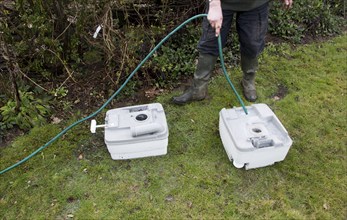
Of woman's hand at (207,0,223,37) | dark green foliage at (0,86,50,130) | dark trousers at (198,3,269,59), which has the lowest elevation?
dark green foliage at (0,86,50,130)

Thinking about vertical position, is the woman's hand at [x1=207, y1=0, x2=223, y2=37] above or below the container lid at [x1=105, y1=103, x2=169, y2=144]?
above

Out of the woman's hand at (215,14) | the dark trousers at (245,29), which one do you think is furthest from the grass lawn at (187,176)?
the woman's hand at (215,14)

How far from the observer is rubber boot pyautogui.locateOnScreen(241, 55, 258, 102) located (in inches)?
110

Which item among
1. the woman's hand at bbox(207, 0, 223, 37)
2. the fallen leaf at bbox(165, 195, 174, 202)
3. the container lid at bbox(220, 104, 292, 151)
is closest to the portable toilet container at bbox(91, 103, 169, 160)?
the fallen leaf at bbox(165, 195, 174, 202)

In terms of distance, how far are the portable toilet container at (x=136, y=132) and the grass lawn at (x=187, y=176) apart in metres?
0.10

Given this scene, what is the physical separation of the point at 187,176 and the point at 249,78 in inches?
45.8

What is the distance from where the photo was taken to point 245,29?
8.18ft

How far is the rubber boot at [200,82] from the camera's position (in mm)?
2611

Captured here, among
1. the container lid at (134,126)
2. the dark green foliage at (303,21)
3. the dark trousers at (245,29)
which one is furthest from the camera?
the dark green foliage at (303,21)

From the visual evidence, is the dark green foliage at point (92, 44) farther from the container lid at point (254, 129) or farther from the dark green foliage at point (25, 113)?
the container lid at point (254, 129)

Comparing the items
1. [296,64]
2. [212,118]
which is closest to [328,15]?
[296,64]

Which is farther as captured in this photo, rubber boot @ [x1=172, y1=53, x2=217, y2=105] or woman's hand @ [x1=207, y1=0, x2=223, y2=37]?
rubber boot @ [x1=172, y1=53, x2=217, y2=105]

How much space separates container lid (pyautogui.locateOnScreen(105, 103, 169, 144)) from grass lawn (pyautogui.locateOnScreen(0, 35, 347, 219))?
0.87 ft

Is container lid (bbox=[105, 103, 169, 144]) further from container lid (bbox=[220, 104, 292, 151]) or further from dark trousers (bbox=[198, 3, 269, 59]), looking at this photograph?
dark trousers (bbox=[198, 3, 269, 59])
